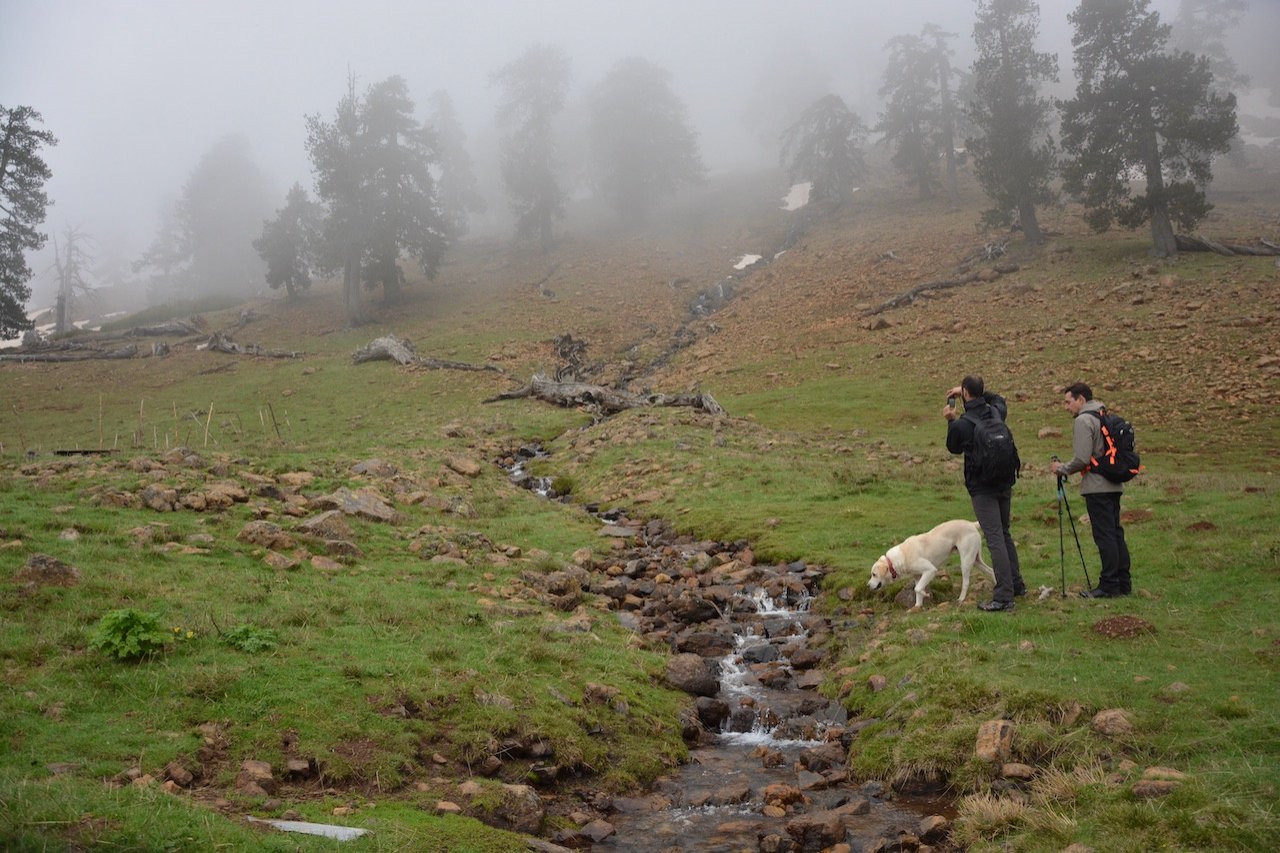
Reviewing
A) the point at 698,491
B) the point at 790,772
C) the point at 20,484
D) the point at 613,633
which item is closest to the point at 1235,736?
the point at 790,772

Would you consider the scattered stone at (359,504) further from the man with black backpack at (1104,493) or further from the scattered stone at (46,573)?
the man with black backpack at (1104,493)

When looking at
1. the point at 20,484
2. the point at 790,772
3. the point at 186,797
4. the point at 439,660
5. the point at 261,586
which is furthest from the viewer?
the point at 20,484

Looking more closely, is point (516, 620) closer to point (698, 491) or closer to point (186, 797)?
point (186, 797)

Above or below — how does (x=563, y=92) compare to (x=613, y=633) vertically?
above

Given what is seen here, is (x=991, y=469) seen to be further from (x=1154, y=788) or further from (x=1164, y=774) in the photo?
(x=1154, y=788)

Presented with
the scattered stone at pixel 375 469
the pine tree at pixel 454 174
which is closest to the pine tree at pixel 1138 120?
the scattered stone at pixel 375 469

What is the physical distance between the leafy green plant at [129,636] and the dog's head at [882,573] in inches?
408

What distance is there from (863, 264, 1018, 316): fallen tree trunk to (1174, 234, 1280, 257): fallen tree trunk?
27.2 ft

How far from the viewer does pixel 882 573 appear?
43.5 feet

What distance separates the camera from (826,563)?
620 inches

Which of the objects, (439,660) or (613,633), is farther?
(613,633)

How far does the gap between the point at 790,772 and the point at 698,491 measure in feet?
44.8

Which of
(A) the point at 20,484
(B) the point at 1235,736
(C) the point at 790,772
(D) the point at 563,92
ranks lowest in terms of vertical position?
(C) the point at 790,772

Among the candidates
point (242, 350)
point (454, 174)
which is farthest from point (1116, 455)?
point (454, 174)
